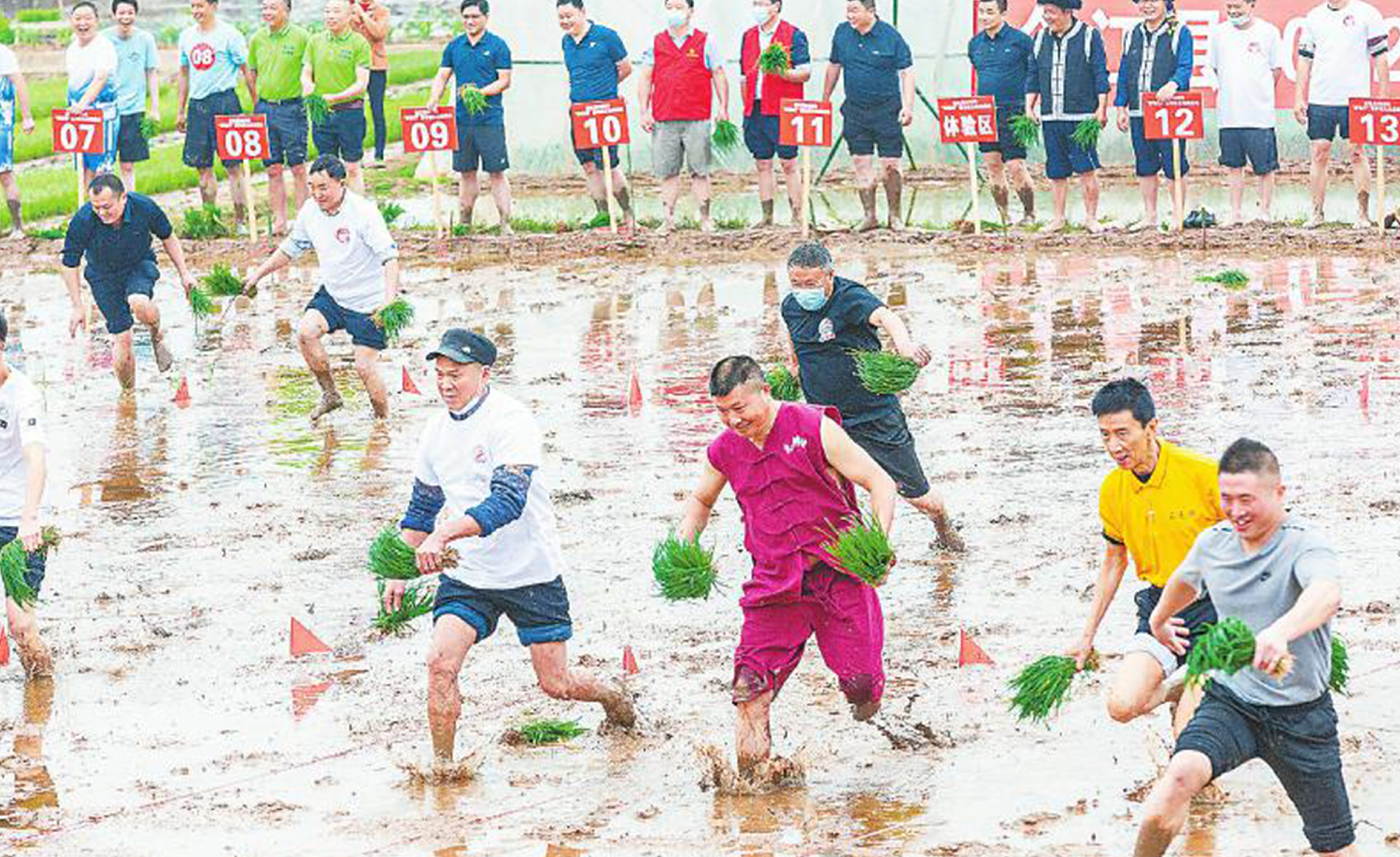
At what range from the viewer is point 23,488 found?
37.6 ft

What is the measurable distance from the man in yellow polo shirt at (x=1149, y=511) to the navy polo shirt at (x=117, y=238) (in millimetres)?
10291

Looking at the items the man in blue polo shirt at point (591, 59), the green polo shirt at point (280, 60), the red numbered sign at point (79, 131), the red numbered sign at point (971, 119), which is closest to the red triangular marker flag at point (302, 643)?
the red numbered sign at point (971, 119)

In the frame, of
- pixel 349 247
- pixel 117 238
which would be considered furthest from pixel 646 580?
pixel 117 238

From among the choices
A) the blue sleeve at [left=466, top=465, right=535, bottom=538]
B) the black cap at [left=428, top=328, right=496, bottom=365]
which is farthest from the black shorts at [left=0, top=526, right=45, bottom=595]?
the blue sleeve at [left=466, top=465, right=535, bottom=538]

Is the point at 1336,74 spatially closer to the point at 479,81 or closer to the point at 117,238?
the point at 479,81

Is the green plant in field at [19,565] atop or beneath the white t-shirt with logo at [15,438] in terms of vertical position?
beneath

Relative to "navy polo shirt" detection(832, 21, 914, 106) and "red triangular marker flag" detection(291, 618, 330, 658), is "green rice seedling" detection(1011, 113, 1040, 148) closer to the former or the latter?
"navy polo shirt" detection(832, 21, 914, 106)

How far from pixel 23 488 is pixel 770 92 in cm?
1257

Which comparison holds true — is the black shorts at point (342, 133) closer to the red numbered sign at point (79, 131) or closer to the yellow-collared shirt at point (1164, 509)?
the red numbered sign at point (79, 131)

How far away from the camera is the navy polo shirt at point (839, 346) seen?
11828 millimetres

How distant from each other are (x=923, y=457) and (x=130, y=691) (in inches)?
220

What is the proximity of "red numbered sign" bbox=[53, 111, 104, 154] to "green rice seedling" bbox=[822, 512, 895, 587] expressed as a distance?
53.0 ft

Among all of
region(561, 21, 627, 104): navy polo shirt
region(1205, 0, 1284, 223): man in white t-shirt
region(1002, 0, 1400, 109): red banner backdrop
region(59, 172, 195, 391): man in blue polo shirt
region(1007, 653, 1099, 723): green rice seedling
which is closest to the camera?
region(1007, 653, 1099, 723): green rice seedling

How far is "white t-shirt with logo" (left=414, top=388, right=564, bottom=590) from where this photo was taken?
9.66 metres
